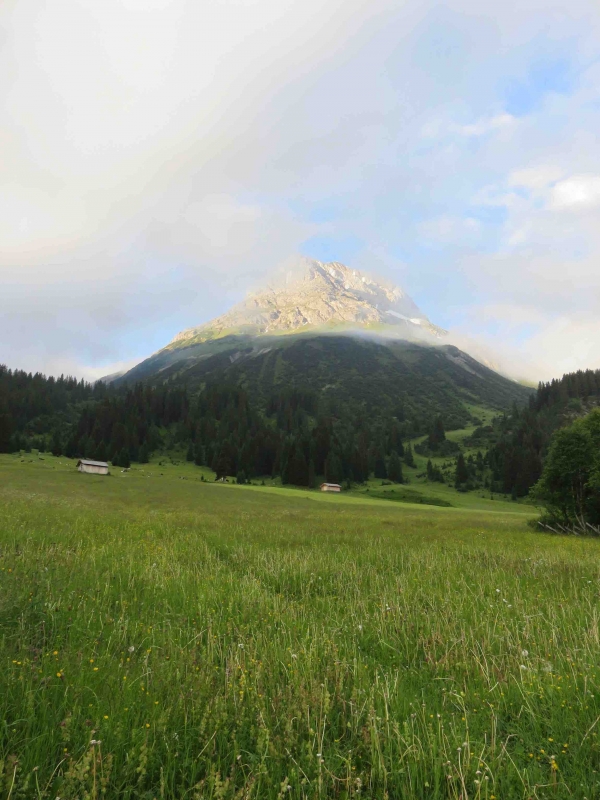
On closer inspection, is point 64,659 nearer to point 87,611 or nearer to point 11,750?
point 11,750

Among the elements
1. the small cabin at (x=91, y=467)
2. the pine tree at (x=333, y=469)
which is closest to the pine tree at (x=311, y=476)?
the pine tree at (x=333, y=469)

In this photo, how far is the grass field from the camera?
352cm

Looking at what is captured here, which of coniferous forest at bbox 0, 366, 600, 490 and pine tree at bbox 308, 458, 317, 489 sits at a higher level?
coniferous forest at bbox 0, 366, 600, 490

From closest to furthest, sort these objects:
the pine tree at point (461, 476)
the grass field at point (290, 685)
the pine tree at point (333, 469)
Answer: the grass field at point (290, 685) → the pine tree at point (333, 469) → the pine tree at point (461, 476)

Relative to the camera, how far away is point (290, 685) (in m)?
4.80

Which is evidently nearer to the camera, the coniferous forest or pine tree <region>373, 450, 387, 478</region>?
the coniferous forest

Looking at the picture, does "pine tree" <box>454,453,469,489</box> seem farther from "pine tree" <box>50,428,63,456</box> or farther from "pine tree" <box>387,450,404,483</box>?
"pine tree" <box>50,428,63,456</box>

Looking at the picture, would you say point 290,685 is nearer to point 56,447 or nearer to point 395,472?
point 395,472

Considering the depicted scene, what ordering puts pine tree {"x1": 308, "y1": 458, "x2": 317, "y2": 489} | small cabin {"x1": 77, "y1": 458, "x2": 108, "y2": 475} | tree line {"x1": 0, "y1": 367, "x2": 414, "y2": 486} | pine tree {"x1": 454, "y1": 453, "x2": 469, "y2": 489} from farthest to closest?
pine tree {"x1": 454, "y1": 453, "x2": 469, "y2": 489} → tree line {"x1": 0, "y1": 367, "x2": 414, "y2": 486} → pine tree {"x1": 308, "y1": 458, "x2": 317, "y2": 489} → small cabin {"x1": 77, "y1": 458, "x2": 108, "y2": 475}

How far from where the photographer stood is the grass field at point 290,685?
3516mm

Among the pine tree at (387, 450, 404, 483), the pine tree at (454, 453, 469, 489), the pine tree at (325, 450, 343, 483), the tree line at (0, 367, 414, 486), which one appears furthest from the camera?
the pine tree at (387, 450, 404, 483)

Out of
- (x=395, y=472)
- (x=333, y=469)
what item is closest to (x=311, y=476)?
(x=333, y=469)

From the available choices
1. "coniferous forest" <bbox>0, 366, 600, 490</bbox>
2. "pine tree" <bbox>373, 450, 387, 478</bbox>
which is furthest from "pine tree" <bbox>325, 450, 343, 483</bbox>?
"pine tree" <bbox>373, 450, 387, 478</bbox>

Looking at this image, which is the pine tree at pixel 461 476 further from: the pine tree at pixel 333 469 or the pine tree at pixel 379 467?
the pine tree at pixel 333 469
